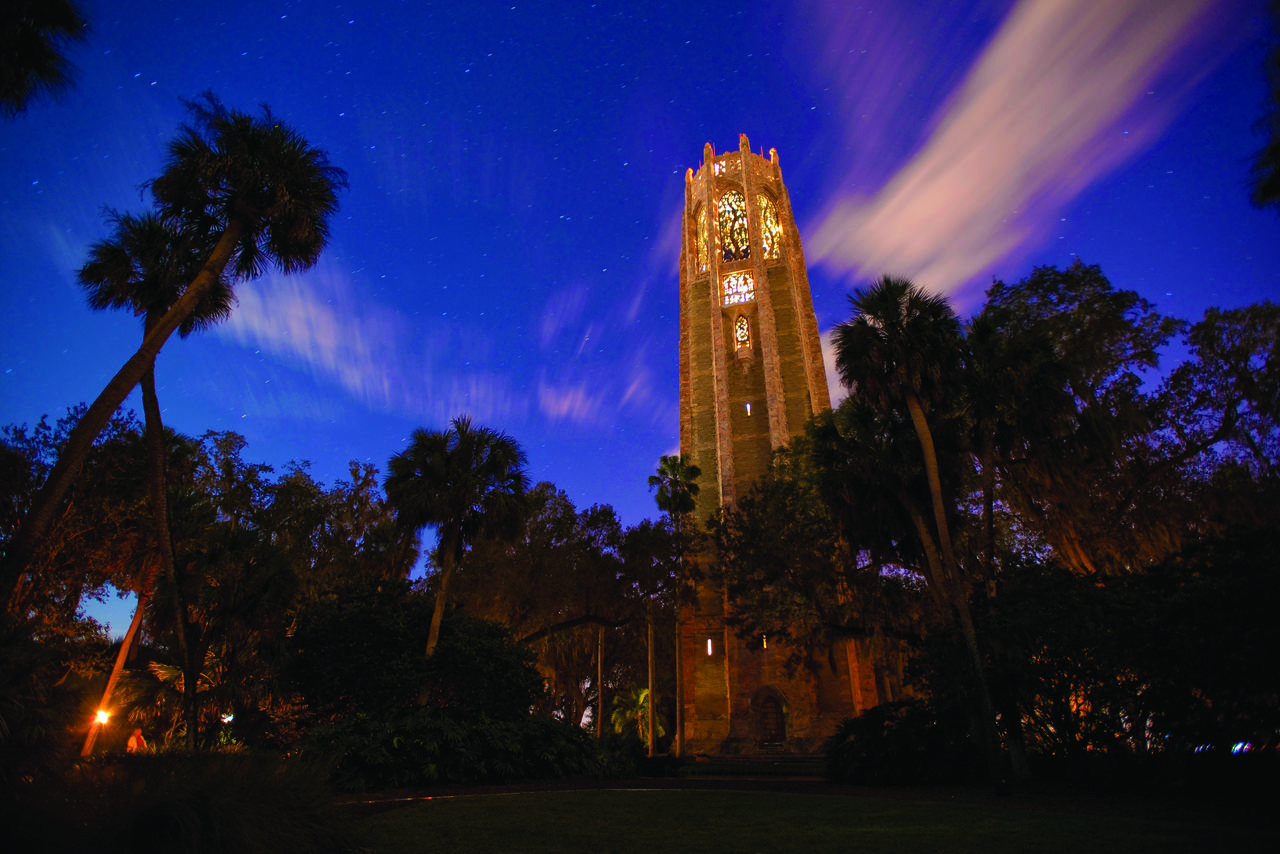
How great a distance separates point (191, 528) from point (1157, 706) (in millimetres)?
24094

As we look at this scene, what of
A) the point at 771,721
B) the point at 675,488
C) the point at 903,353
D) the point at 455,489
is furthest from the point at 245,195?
the point at 771,721

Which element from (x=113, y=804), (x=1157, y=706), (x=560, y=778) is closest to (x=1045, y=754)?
(x=1157, y=706)

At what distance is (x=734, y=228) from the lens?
166ft

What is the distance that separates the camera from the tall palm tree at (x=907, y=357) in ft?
49.6

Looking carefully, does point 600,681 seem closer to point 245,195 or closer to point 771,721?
point 771,721

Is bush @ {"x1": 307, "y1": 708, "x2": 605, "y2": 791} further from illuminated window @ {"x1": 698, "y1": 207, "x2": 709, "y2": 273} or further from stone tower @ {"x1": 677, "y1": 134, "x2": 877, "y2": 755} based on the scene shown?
illuminated window @ {"x1": 698, "y1": 207, "x2": 709, "y2": 273}

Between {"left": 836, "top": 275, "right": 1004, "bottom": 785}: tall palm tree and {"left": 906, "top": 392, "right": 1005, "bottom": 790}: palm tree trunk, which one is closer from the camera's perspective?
{"left": 906, "top": 392, "right": 1005, "bottom": 790}: palm tree trunk

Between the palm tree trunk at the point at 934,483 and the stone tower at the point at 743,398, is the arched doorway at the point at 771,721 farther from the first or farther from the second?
the palm tree trunk at the point at 934,483

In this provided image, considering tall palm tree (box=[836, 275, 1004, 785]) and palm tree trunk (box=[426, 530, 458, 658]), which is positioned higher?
tall palm tree (box=[836, 275, 1004, 785])

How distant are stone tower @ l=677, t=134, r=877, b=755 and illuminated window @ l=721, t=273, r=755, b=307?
88mm

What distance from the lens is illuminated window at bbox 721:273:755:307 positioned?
46688 millimetres

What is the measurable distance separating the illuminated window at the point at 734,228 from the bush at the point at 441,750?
129ft

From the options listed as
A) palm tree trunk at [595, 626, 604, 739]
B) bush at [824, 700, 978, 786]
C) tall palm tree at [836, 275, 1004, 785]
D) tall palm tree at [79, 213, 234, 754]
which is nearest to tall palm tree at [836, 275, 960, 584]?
tall palm tree at [836, 275, 1004, 785]

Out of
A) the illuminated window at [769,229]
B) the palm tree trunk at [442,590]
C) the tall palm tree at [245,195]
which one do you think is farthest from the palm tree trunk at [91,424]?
the illuminated window at [769,229]
